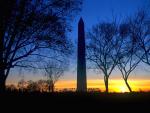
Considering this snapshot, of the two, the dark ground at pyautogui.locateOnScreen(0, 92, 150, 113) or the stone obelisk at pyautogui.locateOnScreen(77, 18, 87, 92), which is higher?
the stone obelisk at pyautogui.locateOnScreen(77, 18, 87, 92)

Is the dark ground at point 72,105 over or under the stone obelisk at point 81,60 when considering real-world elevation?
under

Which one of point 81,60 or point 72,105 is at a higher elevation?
point 81,60

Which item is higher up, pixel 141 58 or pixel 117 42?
pixel 117 42

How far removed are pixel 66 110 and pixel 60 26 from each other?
8.59 meters

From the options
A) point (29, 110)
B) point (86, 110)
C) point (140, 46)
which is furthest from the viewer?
point (140, 46)

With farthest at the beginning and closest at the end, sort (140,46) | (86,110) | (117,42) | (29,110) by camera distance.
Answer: (117,42) → (140,46) → (86,110) → (29,110)

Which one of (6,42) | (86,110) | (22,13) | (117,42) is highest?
(117,42)

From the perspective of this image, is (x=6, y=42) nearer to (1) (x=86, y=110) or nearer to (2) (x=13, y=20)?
(2) (x=13, y=20)

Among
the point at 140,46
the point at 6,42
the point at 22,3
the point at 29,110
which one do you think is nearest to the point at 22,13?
the point at 22,3

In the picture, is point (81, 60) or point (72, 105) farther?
point (81, 60)

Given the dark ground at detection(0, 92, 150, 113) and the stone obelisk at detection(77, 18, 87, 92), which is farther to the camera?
the stone obelisk at detection(77, 18, 87, 92)

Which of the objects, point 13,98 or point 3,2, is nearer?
point 13,98

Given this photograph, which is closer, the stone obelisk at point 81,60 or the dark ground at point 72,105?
the dark ground at point 72,105

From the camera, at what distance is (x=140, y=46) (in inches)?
1400
